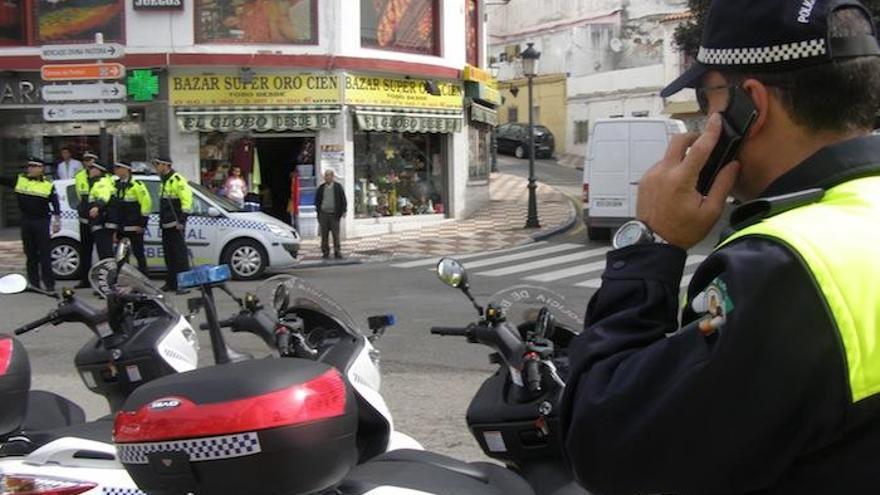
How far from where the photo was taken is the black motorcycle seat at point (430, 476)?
8.48ft

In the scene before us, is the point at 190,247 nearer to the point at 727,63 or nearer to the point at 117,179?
the point at 117,179

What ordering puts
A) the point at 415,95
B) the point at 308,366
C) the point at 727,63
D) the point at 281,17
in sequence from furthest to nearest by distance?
the point at 415,95, the point at 281,17, the point at 308,366, the point at 727,63

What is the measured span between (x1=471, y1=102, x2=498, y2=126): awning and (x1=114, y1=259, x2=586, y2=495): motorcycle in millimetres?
20435

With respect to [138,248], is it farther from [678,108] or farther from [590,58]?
[590,58]

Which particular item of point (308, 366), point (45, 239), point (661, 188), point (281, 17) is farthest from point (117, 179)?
point (661, 188)

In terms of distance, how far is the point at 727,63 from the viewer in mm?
1347

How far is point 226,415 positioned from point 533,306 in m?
1.23

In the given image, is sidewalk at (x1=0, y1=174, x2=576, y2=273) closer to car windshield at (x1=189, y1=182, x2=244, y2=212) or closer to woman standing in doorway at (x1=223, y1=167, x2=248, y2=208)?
woman standing in doorway at (x1=223, y1=167, x2=248, y2=208)

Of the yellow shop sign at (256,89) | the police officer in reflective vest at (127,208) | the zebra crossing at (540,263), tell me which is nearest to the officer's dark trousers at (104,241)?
the police officer in reflective vest at (127,208)

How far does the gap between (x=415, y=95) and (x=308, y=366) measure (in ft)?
Result: 63.0

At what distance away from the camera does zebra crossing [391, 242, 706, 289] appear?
13703 millimetres

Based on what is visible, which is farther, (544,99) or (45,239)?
(544,99)

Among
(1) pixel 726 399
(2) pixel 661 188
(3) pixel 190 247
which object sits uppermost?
(2) pixel 661 188

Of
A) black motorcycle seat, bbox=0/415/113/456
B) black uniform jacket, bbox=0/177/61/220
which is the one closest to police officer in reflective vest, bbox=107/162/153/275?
black uniform jacket, bbox=0/177/61/220
